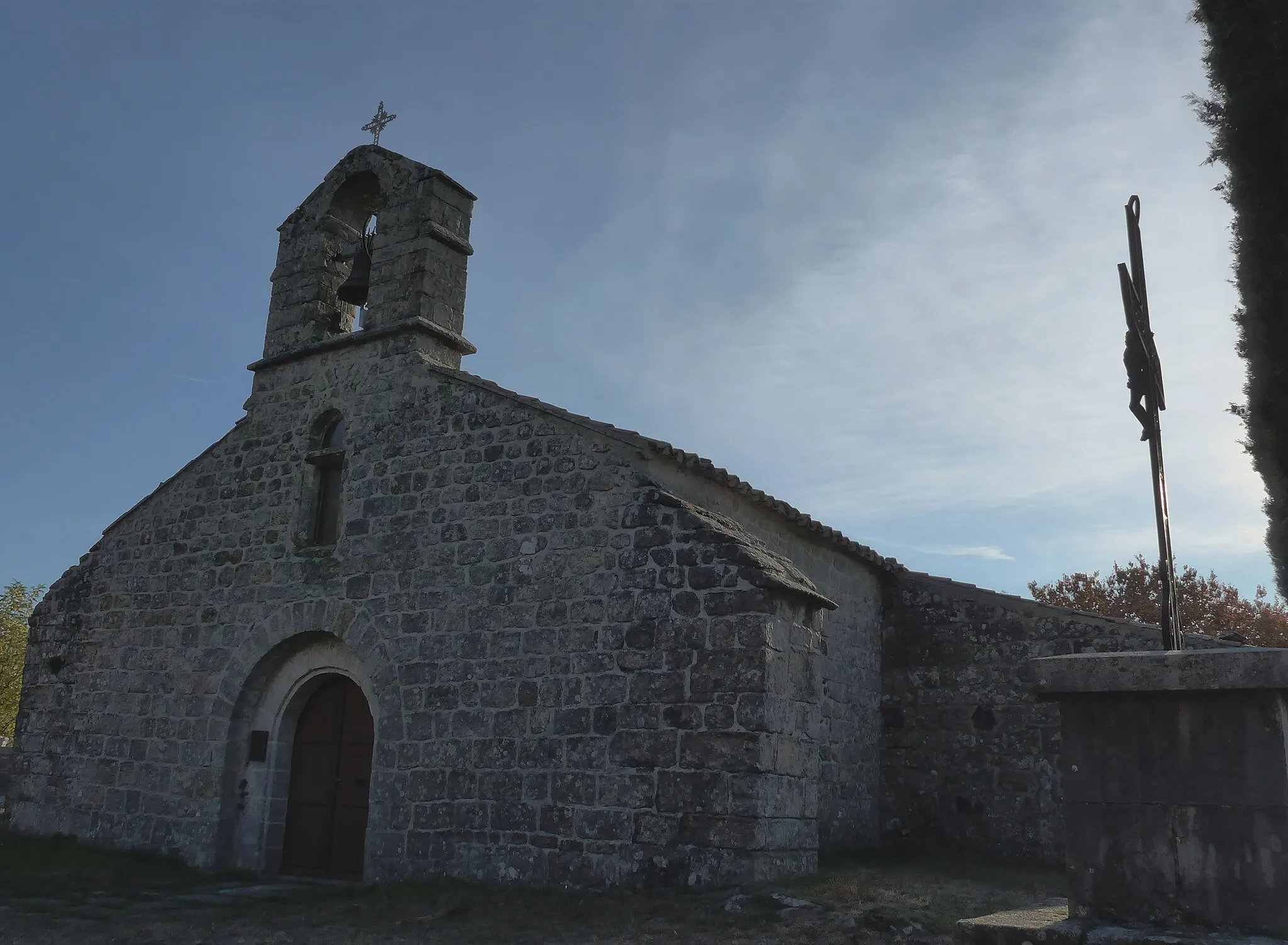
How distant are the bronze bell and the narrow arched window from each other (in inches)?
57.1

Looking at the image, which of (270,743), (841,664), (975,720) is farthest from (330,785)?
(975,720)

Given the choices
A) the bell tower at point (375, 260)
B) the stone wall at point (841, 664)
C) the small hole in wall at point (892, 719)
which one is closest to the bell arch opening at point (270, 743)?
the bell tower at point (375, 260)

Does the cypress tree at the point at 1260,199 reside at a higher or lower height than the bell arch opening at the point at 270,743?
higher

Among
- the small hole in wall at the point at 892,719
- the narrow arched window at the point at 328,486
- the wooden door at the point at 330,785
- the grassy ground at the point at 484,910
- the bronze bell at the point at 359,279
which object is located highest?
the bronze bell at the point at 359,279

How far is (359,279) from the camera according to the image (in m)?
11.1

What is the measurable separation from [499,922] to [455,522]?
3.62 metres

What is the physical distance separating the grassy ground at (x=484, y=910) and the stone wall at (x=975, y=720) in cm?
135

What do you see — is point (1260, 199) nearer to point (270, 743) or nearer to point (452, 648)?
point (452, 648)

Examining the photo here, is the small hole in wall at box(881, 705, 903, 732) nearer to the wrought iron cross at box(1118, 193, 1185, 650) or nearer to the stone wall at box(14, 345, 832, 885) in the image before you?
the stone wall at box(14, 345, 832, 885)

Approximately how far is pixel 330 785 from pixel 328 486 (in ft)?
9.82

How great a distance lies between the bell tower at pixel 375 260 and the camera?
34.0 feet

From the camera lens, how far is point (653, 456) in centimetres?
880

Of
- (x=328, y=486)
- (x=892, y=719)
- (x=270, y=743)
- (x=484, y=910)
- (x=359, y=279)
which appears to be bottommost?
(x=484, y=910)

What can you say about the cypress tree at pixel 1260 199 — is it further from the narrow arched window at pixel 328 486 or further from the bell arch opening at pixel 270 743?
the narrow arched window at pixel 328 486
